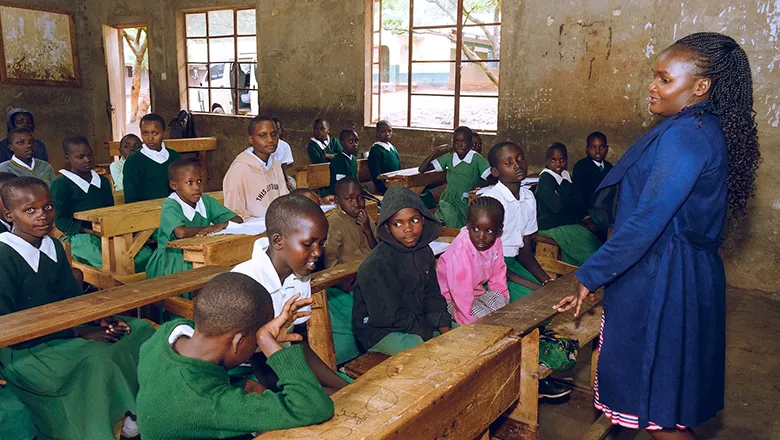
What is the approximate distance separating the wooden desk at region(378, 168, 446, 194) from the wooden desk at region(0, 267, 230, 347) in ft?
10.1

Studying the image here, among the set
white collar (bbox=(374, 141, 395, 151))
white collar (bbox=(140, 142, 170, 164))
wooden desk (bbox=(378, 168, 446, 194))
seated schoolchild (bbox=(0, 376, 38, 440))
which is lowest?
seated schoolchild (bbox=(0, 376, 38, 440))

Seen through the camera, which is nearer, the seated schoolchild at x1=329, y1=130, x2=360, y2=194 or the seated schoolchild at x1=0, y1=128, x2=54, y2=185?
the seated schoolchild at x1=0, y1=128, x2=54, y2=185

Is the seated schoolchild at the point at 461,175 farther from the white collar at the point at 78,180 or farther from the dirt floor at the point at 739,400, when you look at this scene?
the white collar at the point at 78,180

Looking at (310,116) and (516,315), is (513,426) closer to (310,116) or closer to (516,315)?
(516,315)

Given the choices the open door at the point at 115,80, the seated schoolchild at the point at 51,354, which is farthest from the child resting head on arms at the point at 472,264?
the open door at the point at 115,80

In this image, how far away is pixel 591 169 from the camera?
5312 millimetres

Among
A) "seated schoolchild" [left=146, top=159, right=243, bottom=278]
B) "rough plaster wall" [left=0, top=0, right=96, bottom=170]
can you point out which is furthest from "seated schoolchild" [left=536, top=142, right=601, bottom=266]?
"rough plaster wall" [left=0, top=0, right=96, bottom=170]

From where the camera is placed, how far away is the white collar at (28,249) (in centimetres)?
244

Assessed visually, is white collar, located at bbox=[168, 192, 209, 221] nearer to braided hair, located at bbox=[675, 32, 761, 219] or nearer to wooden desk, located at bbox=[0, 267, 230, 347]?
wooden desk, located at bbox=[0, 267, 230, 347]

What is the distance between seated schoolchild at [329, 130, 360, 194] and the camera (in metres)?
5.97

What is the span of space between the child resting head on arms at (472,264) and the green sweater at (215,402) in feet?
5.17

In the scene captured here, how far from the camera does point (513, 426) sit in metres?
2.28

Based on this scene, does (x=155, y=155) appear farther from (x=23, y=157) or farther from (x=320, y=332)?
(x=320, y=332)

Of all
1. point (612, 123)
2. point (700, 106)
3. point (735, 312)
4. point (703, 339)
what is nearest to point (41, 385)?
point (703, 339)
